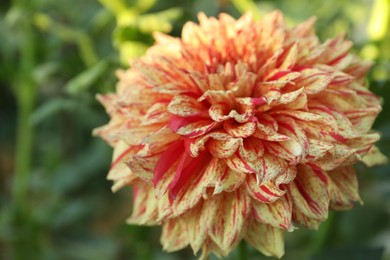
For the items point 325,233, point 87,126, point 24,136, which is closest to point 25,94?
point 24,136

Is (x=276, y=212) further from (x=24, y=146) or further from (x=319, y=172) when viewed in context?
(x=24, y=146)

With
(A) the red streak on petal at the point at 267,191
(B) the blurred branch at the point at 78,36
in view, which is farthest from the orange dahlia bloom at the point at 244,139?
(B) the blurred branch at the point at 78,36

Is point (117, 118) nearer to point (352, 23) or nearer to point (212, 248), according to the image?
point (212, 248)

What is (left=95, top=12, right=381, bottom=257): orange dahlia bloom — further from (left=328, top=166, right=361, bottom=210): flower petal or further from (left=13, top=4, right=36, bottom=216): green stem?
(left=13, top=4, right=36, bottom=216): green stem

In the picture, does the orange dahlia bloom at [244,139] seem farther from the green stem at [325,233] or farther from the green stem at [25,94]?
the green stem at [25,94]

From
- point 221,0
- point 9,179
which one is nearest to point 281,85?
point 221,0
